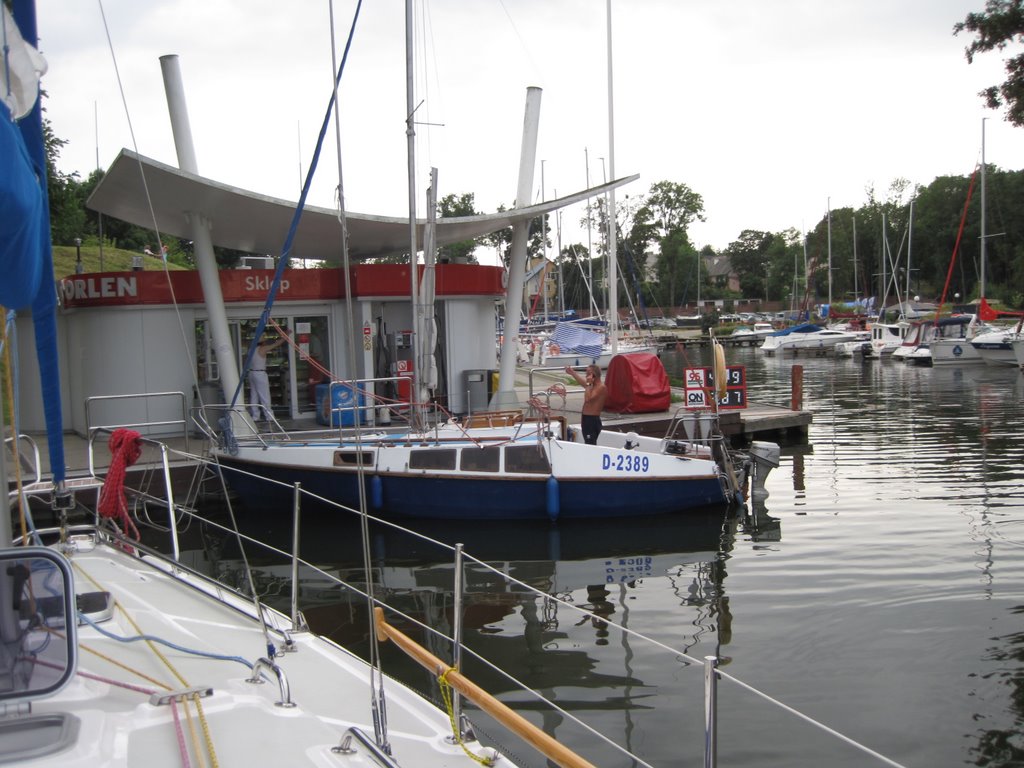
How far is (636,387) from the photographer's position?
20.8 meters

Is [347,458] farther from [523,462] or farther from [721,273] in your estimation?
[721,273]

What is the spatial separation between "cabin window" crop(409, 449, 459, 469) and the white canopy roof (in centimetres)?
453

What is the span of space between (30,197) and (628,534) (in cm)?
1150

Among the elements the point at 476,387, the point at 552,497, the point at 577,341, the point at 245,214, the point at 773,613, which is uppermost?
the point at 245,214

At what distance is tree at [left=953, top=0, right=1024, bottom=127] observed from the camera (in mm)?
14172

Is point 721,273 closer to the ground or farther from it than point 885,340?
farther from it

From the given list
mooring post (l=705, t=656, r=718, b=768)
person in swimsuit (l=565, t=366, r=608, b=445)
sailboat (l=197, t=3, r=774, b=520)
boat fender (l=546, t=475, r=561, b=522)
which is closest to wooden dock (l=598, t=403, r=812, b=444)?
person in swimsuit (l=565, t=366, r=608, b=445)

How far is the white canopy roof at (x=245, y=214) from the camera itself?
16.0 m

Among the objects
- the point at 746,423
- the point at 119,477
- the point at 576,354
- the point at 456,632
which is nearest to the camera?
the point at 456,632

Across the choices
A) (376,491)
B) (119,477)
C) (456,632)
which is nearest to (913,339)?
(376,491)

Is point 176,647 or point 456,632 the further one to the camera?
point 456,632

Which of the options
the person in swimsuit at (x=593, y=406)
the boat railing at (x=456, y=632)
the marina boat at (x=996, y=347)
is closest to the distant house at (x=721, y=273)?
the marina boat at (x=996, y=347)

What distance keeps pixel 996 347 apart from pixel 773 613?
4132 centimetres

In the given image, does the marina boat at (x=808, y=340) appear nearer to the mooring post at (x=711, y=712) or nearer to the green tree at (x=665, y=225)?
the green tree at (x=665, y=225)
